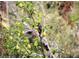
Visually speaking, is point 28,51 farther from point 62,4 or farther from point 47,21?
point 62,4

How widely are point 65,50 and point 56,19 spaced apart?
0.28 metres

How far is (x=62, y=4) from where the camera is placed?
8.14 feet

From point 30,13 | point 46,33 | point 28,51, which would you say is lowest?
point 28,51

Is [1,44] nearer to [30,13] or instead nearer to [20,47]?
[20,47]

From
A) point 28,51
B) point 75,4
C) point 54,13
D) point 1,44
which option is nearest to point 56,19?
point 54,13

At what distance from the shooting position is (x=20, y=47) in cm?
246

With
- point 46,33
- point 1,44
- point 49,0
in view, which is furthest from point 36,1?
point 1,44

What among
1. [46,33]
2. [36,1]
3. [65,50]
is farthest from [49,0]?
[65,50]

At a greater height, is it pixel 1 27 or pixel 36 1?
pixel 36 1

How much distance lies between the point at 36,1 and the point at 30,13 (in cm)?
12

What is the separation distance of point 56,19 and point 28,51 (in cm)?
37

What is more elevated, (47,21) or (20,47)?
(47,21)

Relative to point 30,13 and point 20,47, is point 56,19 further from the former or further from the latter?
point 20,47

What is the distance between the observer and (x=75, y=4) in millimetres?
2486
